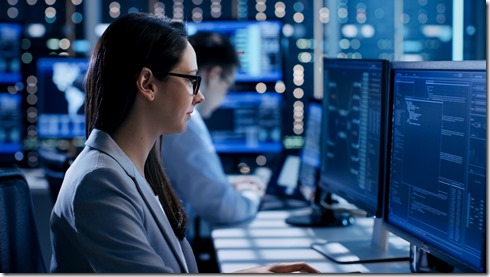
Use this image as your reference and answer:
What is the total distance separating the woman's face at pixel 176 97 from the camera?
192cm

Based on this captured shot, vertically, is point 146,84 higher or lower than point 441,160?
higher

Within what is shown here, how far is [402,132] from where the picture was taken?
81.1 inches

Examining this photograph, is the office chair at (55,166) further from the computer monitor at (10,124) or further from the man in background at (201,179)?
the computer monitor at (10,124)

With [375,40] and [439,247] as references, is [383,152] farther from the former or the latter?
[375,40]

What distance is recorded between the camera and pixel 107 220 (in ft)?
5.52

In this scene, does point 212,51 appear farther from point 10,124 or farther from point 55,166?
point 10,124

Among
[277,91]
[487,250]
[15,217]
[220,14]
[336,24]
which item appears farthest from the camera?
[336,24]

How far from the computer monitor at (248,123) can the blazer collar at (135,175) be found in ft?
8.04

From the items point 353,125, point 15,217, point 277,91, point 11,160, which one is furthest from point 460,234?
point 11,160

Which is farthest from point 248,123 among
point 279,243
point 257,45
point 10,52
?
point 279,243

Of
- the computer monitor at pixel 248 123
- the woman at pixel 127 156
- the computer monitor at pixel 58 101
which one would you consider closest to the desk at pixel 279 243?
the woman at pixel 127 156

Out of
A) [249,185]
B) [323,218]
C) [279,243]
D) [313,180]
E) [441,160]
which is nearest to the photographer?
[441,160]

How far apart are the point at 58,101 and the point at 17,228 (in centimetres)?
240

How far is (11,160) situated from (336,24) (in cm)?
207
